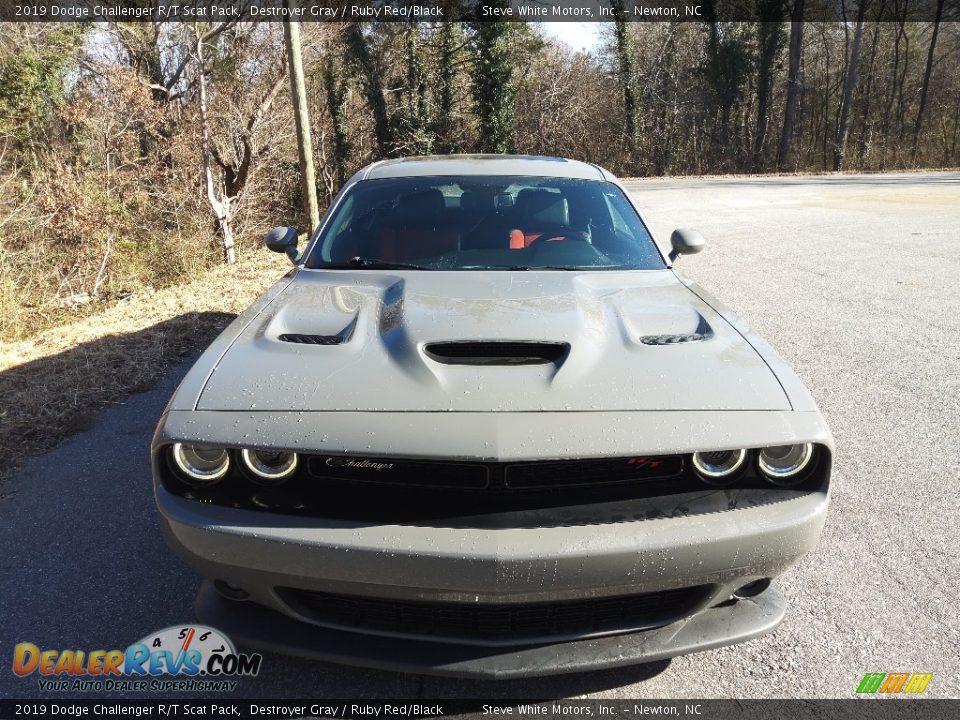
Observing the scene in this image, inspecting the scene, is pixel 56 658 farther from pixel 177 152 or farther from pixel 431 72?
pixel 431 72

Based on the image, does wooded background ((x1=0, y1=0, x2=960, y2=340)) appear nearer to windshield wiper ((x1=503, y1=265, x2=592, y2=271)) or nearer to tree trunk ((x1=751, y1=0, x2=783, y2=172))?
tree trunk ((x1=751, y1=0, x2=783, y2=172))

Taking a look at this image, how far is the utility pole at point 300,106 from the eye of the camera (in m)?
9.87

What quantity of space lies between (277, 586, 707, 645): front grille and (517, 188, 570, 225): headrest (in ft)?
6.68

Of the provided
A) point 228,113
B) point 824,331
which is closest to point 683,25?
point 228,113

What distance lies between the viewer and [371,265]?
3143mm

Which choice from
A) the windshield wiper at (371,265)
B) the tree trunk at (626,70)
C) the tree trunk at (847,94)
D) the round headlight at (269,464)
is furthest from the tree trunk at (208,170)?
the tree trunk at (847,94)

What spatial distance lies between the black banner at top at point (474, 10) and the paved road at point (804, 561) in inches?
564

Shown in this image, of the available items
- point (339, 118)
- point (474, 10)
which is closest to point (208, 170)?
point (339, 118)

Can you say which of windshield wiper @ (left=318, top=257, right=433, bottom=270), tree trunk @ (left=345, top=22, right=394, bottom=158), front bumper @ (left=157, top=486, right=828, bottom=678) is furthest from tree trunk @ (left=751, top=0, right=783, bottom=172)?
front bumper @ (left=157, top=486, right=828, bottom=678)

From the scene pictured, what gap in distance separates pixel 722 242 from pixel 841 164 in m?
25.8

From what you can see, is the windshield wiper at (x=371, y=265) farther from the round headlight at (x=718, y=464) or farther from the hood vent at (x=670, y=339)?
the round headlight at (x=718, y=464)

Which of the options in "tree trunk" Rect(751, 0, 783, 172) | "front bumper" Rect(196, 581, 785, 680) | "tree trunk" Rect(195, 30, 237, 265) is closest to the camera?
"front bumper" Rect(196, 581, 785, 680)

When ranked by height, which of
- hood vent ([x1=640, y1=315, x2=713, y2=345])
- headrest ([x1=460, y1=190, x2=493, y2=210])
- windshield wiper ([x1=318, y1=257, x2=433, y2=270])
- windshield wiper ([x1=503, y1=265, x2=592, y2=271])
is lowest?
hood vent ([x1=640, y1=315, x2=713, y2=345])

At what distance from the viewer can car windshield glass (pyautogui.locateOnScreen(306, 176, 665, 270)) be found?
10.4 feet
